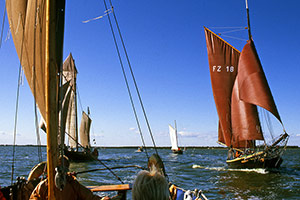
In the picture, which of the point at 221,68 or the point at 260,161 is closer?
the point at 260,161

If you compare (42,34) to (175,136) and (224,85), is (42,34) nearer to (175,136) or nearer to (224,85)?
(224,85)

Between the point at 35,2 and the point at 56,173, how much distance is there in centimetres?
259

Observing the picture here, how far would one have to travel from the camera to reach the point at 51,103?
120 inches

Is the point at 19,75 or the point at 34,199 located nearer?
the point at 34,199

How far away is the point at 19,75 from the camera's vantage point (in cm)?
468

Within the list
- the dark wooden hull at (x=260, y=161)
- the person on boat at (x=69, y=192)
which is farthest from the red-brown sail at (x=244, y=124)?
the person on boat at (x=69, y=192)

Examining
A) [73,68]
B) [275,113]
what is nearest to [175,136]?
[73,68]

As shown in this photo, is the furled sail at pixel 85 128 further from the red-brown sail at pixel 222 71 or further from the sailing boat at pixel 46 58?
the sailing boat at pixel 46 58

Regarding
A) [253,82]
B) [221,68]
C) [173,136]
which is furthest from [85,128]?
[173,136]

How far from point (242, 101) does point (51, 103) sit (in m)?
26.8

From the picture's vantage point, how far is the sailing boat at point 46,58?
119 inches

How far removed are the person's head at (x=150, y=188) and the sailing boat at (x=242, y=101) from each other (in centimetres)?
2383

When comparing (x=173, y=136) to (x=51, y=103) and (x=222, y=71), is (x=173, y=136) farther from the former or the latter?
(x=51, y=103)

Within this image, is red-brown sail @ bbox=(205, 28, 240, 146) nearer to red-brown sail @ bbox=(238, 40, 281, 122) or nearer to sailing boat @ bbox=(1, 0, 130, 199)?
red-brown sail @ bbox=(238, 40, 281, 122)
